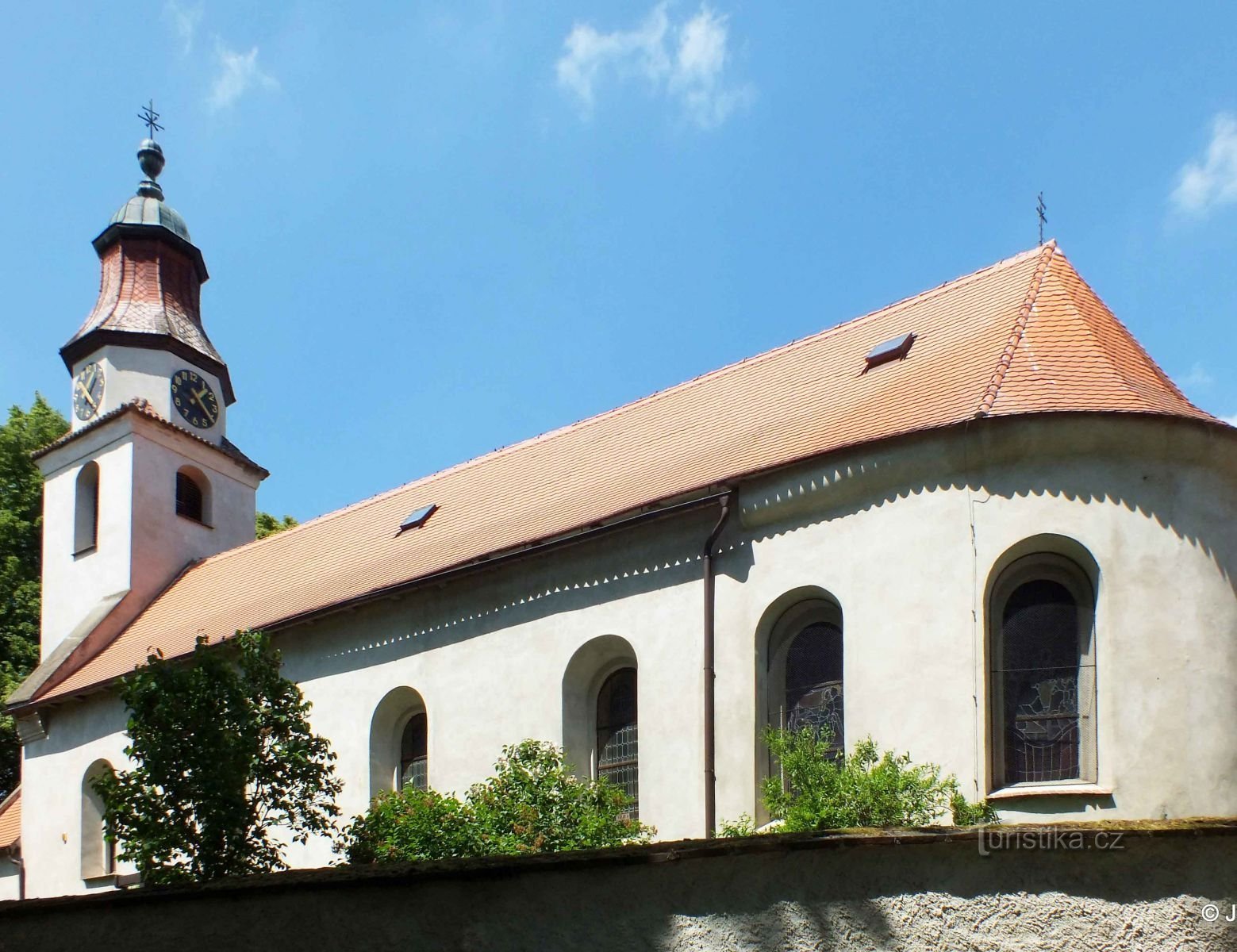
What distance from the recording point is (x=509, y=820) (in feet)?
54.2

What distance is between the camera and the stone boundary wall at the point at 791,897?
7.38 metres

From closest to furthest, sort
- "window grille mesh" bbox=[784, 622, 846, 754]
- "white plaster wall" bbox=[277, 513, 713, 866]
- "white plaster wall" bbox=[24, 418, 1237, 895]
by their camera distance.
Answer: "white plaster wall" bbox=[24, 418, 1237, 895], "window grille mesh" bbox=[784, 622, 846, 754], "white plaster wall" bbox=[277, 513, 713, 866]

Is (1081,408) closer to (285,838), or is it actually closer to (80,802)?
(285,838)

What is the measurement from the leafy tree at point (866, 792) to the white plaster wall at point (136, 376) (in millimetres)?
20127

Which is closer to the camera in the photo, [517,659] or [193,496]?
[517,659]

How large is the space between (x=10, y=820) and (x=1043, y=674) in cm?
2246

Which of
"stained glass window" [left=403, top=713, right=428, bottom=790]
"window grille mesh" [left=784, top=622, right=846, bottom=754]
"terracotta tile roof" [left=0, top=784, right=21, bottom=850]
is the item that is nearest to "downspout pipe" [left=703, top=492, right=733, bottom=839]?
"window grille mesh" [left=784, top=622, right=846, bottom=754]

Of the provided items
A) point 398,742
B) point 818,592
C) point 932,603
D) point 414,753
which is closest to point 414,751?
point 414,753

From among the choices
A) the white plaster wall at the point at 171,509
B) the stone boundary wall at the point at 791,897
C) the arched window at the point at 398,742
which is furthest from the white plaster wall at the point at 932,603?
the white plaster wall at the point at 171,509

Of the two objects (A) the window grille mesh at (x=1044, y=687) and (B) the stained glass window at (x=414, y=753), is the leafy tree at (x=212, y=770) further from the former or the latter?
(A) the window grille mesh at (x=1044, y=687)

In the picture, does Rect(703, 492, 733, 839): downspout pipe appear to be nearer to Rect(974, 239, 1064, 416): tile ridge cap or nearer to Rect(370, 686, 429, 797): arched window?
Rect(974, 239, 1064, 416): tile ridge cap

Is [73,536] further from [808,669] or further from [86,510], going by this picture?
[808,669]

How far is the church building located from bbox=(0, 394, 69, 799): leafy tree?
8051 mm

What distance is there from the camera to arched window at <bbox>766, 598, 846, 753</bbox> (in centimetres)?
1677
